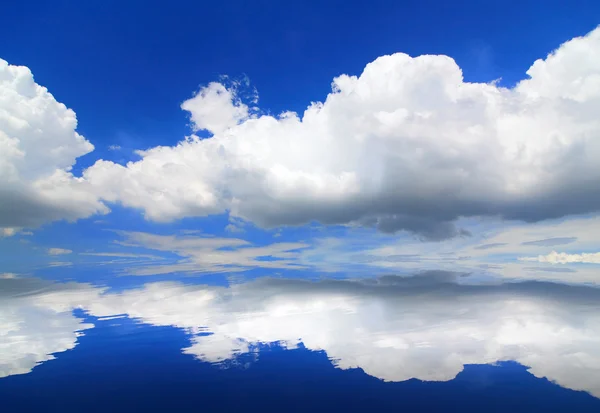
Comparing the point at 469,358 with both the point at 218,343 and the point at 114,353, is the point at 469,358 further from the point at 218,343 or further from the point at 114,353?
the point at 114,353

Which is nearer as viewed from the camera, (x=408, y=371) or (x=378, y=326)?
(x=408, y=371)

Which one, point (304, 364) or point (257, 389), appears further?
point (304, 364)

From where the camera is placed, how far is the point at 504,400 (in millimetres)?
47250

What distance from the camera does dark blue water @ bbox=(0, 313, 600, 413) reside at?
4619 centimetres

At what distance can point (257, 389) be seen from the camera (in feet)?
171

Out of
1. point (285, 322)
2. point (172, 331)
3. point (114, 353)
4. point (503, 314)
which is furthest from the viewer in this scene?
point (503, 314)

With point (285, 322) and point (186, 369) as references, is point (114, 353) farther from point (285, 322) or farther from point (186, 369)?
point (285, 322)

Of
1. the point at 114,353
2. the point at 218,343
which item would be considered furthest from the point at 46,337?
the point at 218,343

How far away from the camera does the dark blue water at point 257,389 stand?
152 feet

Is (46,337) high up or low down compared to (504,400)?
up

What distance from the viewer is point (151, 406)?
4662 cm

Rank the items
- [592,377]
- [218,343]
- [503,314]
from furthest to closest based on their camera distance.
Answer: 1. [503,314]
2. [218,343]
3. [592,377]

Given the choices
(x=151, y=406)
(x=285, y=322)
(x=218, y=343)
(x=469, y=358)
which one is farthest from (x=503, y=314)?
(x=151, y=406)

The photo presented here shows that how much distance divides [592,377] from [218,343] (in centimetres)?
7655
